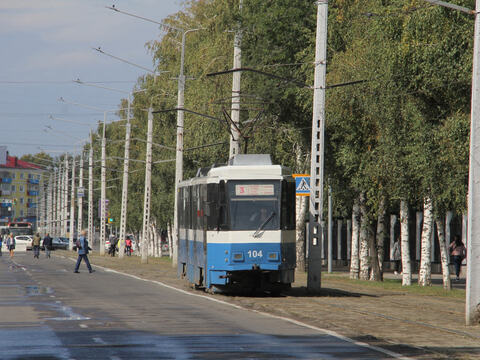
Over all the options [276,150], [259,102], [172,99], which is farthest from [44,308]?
[172,99]

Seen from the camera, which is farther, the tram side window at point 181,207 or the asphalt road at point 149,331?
the tram side window at point 181,207

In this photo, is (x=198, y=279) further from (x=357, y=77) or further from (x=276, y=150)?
(x=276, y=150)

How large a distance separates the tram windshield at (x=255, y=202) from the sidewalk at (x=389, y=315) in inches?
75.6

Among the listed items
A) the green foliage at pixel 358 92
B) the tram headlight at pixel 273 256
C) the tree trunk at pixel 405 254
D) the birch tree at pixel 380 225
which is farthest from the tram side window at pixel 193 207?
the tree trunk at pixel 405 254

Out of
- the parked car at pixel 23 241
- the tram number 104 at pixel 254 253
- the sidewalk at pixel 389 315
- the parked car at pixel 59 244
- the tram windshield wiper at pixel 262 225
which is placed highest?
the tram windshield wiper at pixel 262 225

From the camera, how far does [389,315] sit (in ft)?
68.7

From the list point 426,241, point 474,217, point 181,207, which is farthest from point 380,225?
point 474,217

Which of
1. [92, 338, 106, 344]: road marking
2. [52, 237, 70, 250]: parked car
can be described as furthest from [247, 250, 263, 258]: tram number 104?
[52, 237, 70, 250]: parked car

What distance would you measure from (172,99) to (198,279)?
3646cm

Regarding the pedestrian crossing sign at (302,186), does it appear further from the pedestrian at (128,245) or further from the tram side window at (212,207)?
the pedestrian at (128,245)

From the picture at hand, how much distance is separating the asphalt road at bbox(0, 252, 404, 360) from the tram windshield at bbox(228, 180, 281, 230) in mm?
2306

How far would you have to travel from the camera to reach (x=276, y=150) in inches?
1820

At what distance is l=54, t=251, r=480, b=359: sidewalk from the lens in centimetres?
1522

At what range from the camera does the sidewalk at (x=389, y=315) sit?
1522cm
